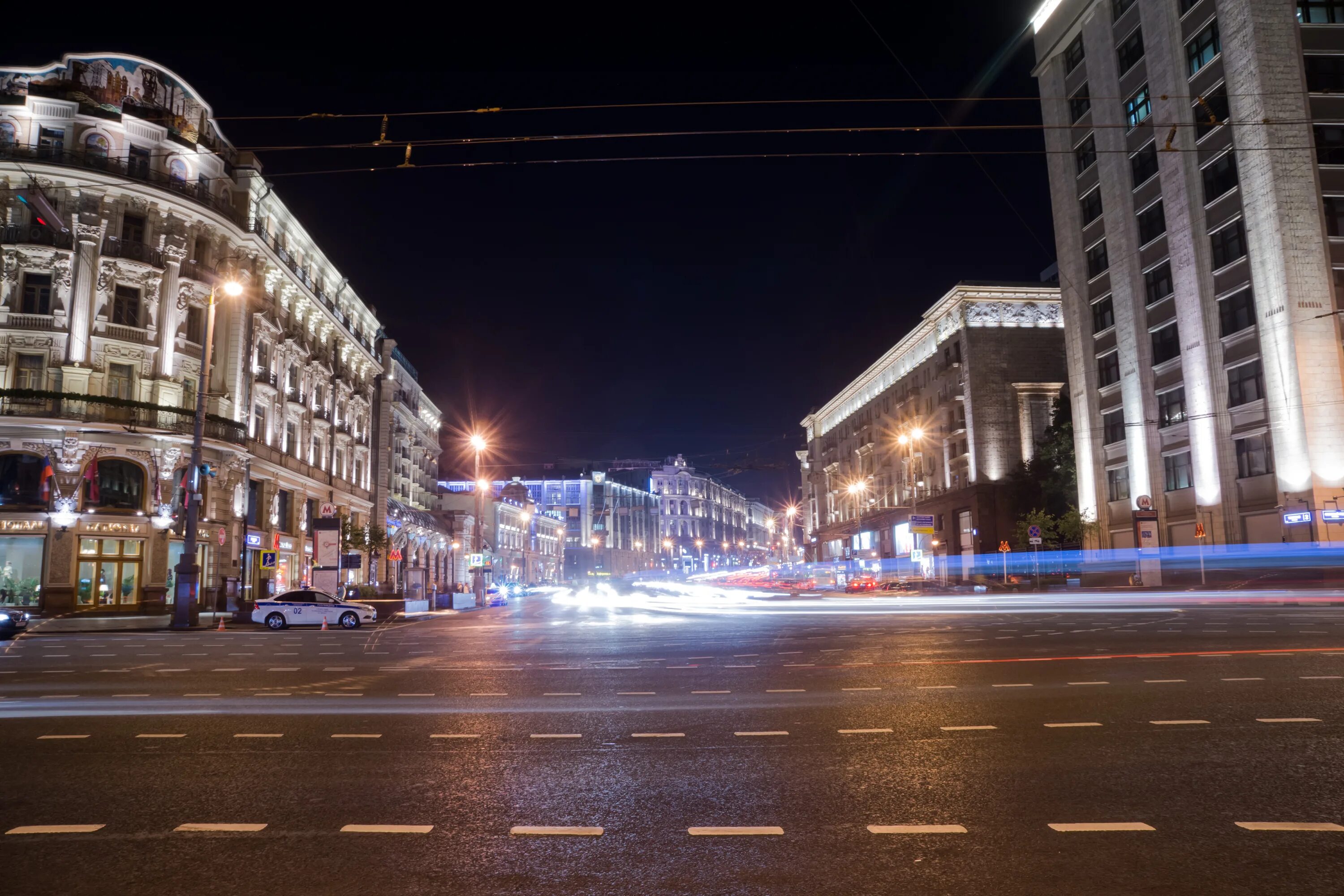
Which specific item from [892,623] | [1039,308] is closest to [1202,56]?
[1039,308]

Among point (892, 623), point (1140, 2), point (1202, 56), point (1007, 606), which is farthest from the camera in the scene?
point (1140, 2)

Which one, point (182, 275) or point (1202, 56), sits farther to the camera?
point (1202, 56)

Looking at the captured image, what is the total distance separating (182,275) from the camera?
39.8 m

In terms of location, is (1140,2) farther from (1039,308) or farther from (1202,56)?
(1039,308)

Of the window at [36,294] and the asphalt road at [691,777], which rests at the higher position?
the window at [36,294]

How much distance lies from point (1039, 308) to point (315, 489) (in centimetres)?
5535

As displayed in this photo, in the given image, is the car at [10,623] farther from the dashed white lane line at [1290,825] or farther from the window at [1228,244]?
the window at [1228,244]

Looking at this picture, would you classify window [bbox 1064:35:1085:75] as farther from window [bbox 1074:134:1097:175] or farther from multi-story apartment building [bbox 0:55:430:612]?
multi-story apartment building [bbox 0:55:430:612]

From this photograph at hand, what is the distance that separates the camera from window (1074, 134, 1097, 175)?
183ft

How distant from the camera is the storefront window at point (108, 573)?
3606 cm

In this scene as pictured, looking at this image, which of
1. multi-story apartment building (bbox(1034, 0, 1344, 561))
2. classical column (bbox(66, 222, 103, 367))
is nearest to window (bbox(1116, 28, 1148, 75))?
multi-story apartment building (bbox(1034, 0, 1344, 561))

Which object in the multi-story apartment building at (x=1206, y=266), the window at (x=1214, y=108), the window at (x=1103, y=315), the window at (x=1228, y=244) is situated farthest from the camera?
the window at (x=1103, y=315)

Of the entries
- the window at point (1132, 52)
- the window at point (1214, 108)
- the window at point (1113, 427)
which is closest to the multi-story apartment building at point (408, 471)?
the window at point (1113, 427)

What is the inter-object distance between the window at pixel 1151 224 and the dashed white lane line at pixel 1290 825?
50388mm
